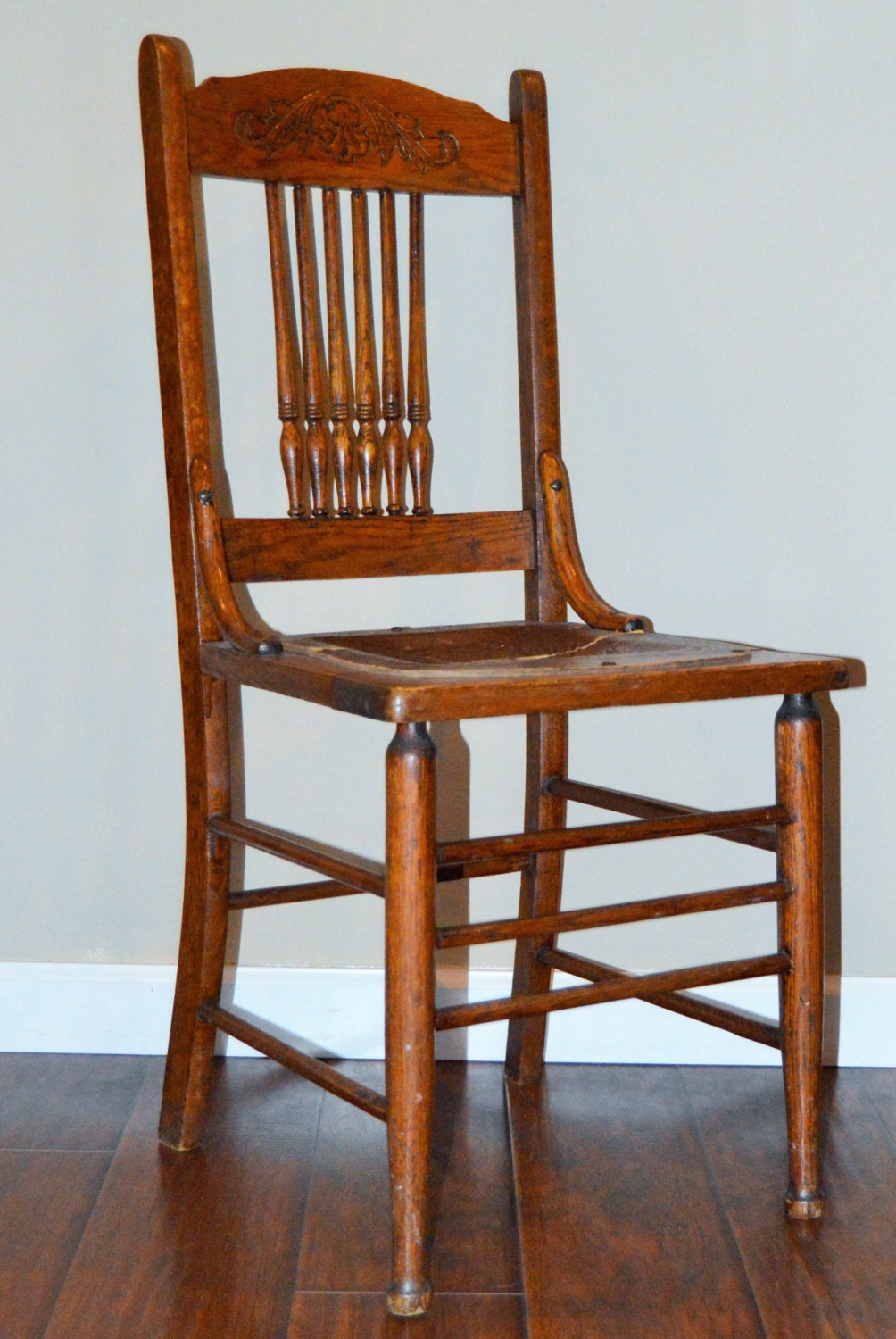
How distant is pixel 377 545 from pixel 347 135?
0.38 meters

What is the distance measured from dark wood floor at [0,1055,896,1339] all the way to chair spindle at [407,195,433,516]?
0.61 m

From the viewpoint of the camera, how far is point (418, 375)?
1.39m

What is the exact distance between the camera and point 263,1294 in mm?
1092

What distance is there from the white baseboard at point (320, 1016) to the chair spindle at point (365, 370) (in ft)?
1.76

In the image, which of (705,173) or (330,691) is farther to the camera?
(705,173)

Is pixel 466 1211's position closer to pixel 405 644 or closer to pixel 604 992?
pixel 604 992

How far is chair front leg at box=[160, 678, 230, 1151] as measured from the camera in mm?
1298

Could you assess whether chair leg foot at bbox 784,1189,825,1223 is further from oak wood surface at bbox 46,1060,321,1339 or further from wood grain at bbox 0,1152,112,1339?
wood grain at bbox 0,1152,112,1339

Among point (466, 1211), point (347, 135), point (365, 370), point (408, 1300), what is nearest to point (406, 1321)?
point (408, 1300)

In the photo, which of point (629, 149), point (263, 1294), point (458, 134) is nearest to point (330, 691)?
point (263, 1294)

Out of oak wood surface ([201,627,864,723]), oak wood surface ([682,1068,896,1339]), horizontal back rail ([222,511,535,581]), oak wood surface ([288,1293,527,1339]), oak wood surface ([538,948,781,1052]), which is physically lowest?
oak wood surface ([682,1068,896,1339])

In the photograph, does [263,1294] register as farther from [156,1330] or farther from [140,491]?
[140,491]

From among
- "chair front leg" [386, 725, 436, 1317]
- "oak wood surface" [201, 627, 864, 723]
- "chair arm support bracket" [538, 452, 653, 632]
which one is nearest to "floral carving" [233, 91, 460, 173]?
"chair arm support bracket" [538, 452, 653, 632]

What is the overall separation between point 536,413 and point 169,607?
433mm
